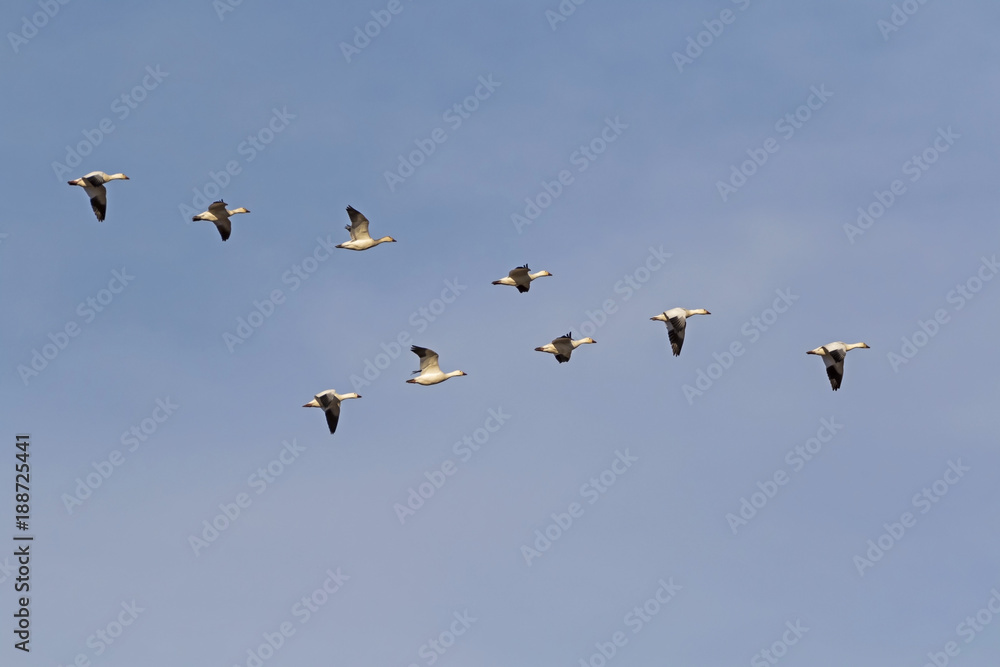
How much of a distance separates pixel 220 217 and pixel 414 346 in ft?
34.0

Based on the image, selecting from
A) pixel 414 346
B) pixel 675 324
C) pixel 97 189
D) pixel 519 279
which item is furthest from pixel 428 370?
pixel 97 189

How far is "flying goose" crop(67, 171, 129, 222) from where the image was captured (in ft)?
165

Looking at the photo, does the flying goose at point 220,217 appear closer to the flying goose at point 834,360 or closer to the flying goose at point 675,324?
the flying goose at point 675,324

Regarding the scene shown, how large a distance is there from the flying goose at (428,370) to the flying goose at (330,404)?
10.9 ft

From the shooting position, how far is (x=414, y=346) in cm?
5175

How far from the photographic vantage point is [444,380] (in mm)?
52500

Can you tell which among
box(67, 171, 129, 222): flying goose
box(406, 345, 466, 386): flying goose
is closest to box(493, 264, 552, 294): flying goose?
box(406, 345, 466, 386): flying goose

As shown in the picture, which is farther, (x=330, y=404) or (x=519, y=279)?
(x=519, y=279)

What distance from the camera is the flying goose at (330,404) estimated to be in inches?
1937

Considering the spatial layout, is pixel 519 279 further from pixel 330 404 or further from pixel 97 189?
pixel 97 189

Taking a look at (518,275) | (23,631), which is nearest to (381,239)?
(518,275)

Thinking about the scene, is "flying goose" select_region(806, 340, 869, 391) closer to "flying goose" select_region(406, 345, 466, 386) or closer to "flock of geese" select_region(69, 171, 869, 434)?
"flock of geese" select_region(69, 171, 869, 434)

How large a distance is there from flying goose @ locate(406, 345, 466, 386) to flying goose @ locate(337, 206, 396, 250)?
19.5ft

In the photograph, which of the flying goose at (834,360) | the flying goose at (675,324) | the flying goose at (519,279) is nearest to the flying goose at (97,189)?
the flying goose at (519,279)
